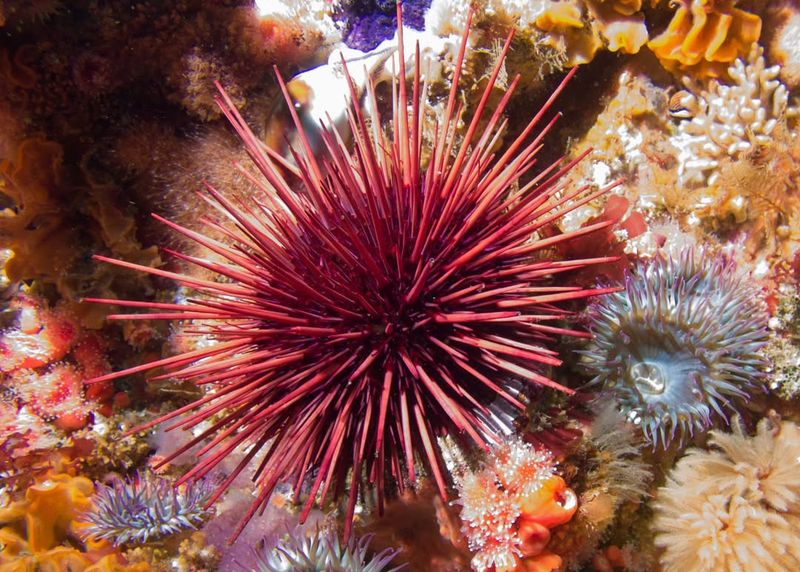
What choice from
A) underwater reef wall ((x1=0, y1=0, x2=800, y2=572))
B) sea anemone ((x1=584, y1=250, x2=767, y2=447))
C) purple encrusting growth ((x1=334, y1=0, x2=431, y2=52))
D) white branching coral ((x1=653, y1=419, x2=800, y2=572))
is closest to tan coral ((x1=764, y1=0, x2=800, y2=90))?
underwater reef wall ((x1=0, y1=0, x2=800, y2=572))

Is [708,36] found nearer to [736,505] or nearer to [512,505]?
[736,505]

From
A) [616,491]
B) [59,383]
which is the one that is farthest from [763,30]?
[59,383]

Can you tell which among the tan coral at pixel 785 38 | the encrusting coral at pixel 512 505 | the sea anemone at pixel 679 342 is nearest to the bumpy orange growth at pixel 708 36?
the tan coral at pixel 785 38

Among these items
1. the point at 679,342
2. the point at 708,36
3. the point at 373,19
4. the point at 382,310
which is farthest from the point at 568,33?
the point at 382,310

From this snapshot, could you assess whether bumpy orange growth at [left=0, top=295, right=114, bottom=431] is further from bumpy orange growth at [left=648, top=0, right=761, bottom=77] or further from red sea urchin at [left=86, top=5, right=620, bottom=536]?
bumpy orange growth at [left=648, top=0, right=761, bottom=77]

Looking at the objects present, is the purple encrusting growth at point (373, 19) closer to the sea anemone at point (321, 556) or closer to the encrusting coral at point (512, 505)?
the encrusting coral at point (512, 505)
